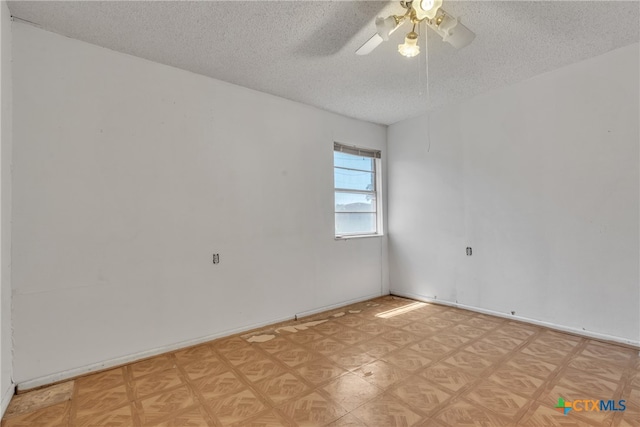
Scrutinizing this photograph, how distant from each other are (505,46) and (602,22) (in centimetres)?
65

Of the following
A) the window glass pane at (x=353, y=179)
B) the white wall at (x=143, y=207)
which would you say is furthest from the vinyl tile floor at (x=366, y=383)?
the window glass pane at (x=353, y=179)

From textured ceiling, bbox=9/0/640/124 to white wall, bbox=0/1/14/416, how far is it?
0.31 meters

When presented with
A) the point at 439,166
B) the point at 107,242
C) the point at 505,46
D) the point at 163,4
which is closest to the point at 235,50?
the point at 163,4

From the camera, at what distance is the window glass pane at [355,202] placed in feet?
14.2

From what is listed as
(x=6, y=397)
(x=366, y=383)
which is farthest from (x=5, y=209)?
(x=366, y=383)

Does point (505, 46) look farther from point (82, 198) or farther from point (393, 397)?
point (82, 198)

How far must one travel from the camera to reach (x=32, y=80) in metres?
2.27

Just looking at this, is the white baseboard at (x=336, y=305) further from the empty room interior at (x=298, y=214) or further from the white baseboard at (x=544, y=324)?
the white baseboard at (x=544, y=324)

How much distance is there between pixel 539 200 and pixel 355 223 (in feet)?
7.52

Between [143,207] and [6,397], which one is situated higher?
[143,207]

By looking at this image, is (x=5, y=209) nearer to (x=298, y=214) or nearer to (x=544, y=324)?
(x=298, y=214)

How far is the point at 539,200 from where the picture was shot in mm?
3256

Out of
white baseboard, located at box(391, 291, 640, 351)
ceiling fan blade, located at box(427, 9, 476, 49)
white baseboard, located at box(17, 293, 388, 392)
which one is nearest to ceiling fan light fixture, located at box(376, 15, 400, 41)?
ceiling fan blade, located at box(427, 9, 476, 49)

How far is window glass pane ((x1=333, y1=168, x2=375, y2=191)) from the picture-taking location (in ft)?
14.2
